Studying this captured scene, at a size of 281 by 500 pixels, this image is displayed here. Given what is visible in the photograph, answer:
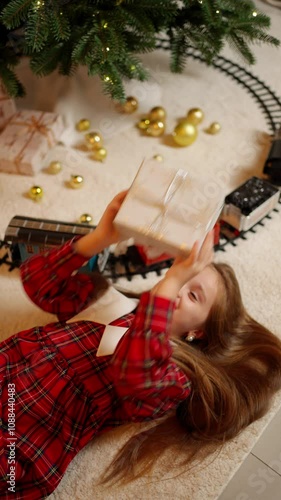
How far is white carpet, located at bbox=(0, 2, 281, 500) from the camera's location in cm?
107

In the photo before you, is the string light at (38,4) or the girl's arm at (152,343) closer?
the girl's arm at (152,343)

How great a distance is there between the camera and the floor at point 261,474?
41.2 inches

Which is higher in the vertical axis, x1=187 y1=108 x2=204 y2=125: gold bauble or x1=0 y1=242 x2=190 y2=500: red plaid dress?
x1=187 y1=108 x2=204 y2=125: gold bauble

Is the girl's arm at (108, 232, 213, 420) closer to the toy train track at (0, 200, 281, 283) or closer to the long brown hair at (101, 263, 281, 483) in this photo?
the long brown hair at (101, 263, 281, 483)

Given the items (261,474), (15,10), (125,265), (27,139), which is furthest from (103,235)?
(27,139)

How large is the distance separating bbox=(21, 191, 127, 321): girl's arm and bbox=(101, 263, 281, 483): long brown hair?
247mm

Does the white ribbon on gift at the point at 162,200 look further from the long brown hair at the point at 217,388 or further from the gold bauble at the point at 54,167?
the gold bauble at the point at 54,167

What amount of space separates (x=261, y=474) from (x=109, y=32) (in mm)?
1204

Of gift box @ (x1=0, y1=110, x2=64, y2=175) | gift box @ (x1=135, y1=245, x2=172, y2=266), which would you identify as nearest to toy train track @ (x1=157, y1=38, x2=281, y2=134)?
gift box @ (x1=0, y1=110, x2=64, y2=175)

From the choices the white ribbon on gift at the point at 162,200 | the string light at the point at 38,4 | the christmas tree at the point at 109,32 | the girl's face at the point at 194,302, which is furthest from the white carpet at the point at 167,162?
the white ribbon on gift at the point at 162,200

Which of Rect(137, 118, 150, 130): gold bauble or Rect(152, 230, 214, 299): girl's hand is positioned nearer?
Rect(152, 230, 214, 299): girl's hand

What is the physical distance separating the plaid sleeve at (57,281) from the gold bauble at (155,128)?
0.87 metres

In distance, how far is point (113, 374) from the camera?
91 centimetres

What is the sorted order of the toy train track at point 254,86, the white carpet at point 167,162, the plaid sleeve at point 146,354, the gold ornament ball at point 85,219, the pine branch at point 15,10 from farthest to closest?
the toy train track at point 254,86 → the gold ornament ball at point 85,219 → the pine branch at point 15,10 → the white carpet at point 167,162 → the plaid sleeve at point 146,354
